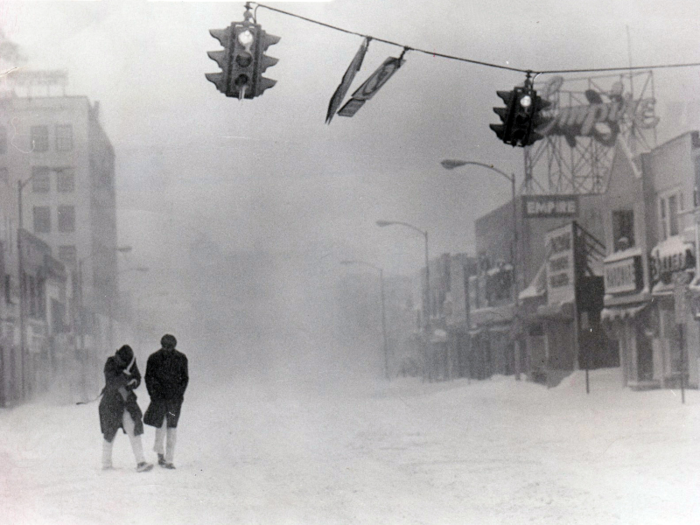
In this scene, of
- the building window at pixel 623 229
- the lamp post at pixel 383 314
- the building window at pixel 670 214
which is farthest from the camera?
the building window at pixel 670 214

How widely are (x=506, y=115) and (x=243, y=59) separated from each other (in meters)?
3.18

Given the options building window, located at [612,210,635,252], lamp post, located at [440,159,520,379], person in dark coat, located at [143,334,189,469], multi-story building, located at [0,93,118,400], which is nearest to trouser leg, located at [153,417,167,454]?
person in dark coat, located at [143,334,189,469]

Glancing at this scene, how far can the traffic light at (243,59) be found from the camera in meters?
8.07

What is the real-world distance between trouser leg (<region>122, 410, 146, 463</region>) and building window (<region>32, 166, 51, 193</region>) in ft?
8.93

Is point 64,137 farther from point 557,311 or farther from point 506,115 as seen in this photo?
point 557,311

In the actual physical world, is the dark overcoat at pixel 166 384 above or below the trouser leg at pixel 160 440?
above

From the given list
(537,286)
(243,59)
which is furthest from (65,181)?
(537,286)

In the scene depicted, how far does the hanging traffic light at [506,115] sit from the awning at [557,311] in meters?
2.60

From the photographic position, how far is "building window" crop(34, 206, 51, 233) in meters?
9.66

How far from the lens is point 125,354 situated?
9523 mm

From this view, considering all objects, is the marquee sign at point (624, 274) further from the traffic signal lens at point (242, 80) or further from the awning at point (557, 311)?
the traffic signal lens at point (242, 80)

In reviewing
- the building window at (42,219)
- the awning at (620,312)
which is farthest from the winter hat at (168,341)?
the awning at (620,312)

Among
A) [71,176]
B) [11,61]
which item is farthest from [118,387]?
[11,61]

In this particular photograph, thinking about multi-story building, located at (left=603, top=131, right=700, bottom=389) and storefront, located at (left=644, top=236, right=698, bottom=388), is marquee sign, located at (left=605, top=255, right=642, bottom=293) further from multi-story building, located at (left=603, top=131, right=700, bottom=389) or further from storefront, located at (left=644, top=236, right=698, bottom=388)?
storefront, located at (left=644, top=236, right=698, bottom=388)
